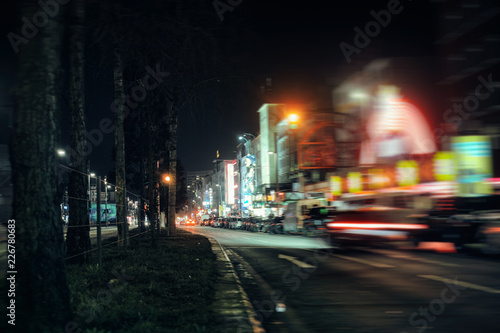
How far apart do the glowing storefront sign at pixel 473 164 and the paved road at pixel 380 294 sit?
78.3 inches

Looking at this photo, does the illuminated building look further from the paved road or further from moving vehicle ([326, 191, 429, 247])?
the paved road

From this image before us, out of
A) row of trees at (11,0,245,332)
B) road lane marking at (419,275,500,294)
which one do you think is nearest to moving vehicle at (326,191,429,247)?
road lane marking at (419,275,500,294)

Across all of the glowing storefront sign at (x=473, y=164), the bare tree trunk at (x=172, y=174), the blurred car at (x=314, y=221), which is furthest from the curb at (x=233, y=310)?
the blurred car at (x=314, y=221)

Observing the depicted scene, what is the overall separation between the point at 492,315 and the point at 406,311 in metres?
1.12

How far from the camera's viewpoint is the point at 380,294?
8.68 m

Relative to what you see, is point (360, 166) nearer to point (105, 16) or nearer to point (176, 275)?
point (176, 275)

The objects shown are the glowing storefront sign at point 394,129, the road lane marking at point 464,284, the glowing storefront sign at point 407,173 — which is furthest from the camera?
the glowing storefront sign at point 394,129

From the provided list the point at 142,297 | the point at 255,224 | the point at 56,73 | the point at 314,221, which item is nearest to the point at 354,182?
the point at 142,297

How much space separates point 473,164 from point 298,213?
21.2 meters

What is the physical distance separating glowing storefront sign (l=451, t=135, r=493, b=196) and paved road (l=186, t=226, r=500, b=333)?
1988 mm

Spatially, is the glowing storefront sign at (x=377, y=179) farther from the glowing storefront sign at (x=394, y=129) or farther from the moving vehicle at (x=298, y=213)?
the moving vehicle at (x=298, y=213)

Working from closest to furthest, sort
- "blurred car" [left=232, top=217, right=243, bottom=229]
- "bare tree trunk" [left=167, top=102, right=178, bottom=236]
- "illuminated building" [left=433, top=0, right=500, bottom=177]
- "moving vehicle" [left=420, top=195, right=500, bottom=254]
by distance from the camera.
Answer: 1. "illuminated building" [left=433, top=0, right=500, bottom=177]
2. "moving vehicle" [left=420, top=195, right=500, bottom=254]
3. "bare tree trunk" [left=167, top=102, right=178, bottom=236]
4. "blurred car" [left=232, top=217, right=243, bottom=229]

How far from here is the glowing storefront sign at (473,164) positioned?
13.7 meters

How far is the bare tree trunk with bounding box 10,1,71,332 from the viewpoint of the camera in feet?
16.6
